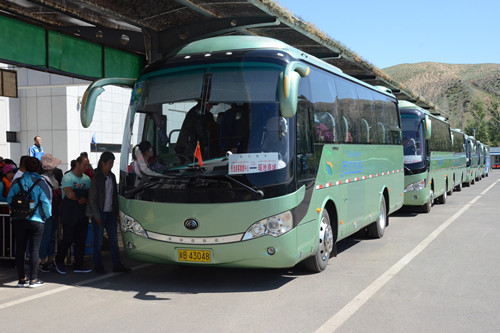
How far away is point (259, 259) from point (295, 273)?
135 cm

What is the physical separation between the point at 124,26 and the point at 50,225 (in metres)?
6.61

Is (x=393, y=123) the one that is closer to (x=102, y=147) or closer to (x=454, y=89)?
(x=102, y=147)

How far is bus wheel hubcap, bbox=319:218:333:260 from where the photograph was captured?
328 inches

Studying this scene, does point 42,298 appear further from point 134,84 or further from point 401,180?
point 401,180

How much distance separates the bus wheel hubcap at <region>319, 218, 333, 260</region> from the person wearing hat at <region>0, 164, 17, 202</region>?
507cm

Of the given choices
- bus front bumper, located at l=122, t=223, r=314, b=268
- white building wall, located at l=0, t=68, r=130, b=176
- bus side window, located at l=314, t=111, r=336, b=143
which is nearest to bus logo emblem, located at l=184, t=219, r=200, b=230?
bus front bumper, located at l=122, t=223, r=314, b=268

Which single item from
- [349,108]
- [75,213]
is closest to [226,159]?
[75,213]

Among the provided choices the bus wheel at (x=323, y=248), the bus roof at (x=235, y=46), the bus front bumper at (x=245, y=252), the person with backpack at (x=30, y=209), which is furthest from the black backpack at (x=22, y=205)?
the bus wheel at (x=323, y=248)

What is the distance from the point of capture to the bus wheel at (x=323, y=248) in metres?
8.18

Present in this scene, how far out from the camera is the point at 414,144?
1656 centimetres

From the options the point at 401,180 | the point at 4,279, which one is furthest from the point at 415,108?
the point at 4,279

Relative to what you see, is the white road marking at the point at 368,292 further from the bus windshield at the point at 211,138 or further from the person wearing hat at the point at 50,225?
the person wearing hat at the point at 50,225

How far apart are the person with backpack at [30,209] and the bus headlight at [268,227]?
2.68 m

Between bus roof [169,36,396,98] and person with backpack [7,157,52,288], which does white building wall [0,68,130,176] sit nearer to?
person with backpack [7,157,52,288]
